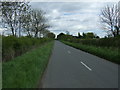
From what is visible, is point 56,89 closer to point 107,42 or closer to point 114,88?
point 114,88

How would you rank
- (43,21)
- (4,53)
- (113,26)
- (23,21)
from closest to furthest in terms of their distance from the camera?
(4,53), (23,21), (113,26), (43,21)

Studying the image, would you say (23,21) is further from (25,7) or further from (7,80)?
(7,80)

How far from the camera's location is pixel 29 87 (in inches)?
211

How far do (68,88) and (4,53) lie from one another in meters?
6.94

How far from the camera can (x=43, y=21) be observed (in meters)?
54.5

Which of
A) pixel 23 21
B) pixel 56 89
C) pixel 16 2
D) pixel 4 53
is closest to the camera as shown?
pixel 56 89

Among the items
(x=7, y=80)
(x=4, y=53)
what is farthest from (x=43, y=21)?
(x=7, y=80)

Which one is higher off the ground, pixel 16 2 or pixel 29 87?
pixel 16 2

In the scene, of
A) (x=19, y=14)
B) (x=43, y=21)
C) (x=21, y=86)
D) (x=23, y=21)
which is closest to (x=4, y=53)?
(x=21, y=86)

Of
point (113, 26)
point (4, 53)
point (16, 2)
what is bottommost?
point (4, 53)

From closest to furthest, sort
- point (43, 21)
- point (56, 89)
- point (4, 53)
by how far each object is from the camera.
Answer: point (56, 89), point (4, 53), point (43, 21)

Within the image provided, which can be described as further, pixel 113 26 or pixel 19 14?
pixel 113 26

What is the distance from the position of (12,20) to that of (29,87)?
74.3 ft

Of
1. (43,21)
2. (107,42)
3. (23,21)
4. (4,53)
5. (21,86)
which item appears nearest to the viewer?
(21,86)
